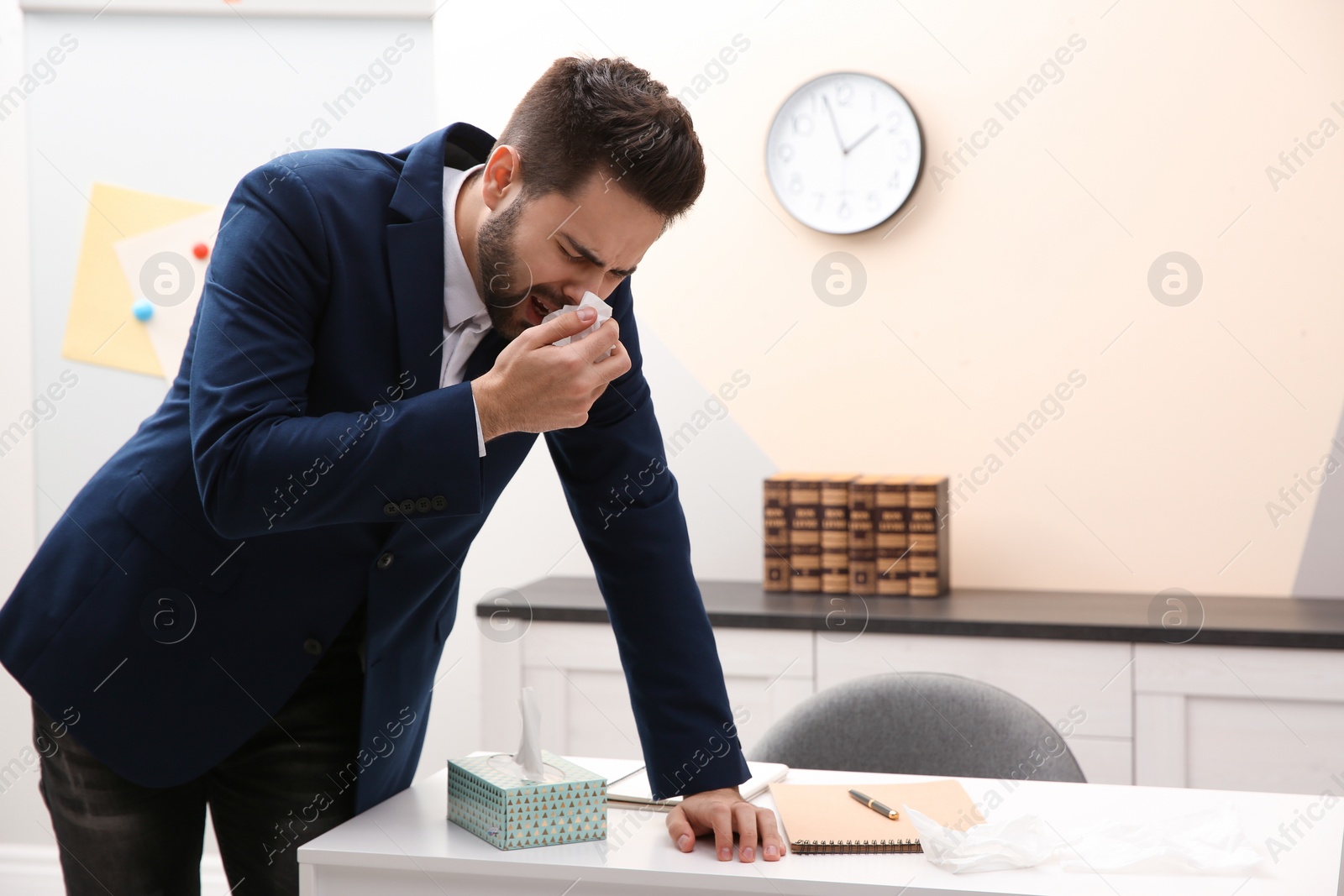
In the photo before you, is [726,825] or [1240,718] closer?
[726,825]

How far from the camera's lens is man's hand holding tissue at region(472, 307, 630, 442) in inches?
41.8

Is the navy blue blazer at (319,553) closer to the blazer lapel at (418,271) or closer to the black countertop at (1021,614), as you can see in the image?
the blazer lapel at (418,271)

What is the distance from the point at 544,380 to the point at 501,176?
0.31 m

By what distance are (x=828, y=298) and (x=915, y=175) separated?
35 centimetres

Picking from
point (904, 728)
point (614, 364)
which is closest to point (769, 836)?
point (614, 364)

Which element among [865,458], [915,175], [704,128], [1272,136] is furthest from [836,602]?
[1272,136]

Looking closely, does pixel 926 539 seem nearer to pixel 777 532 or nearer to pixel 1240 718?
pixel 777 532

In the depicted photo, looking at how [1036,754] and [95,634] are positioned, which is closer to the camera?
[95,634]

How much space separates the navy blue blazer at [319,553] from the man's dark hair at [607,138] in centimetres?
13

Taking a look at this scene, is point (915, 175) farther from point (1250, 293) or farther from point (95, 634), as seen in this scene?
point (95, 634)

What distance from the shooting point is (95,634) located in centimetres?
129

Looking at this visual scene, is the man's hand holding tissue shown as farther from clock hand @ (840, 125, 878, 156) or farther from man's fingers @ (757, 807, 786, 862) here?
clock hand @ (840, 125, 878, 156)

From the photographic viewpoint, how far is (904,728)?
5.74ft

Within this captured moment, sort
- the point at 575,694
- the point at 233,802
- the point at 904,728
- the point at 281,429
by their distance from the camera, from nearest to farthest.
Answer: the point at 281,429 → the point at 233,802 → the point at 904,728 → the point at 575,694
